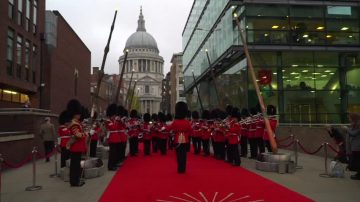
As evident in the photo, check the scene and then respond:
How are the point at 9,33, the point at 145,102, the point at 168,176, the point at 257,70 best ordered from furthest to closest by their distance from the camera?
the point at 145,102 < the point at 257,70 < the point at 9,33 < the point at 168,176

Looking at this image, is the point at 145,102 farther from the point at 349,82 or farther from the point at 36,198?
the point at 36,198

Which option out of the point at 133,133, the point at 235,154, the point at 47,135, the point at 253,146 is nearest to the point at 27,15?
the point at 47,135

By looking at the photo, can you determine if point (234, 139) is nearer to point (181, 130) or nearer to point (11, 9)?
point (181, 130)

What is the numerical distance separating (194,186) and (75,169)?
314 centimetres

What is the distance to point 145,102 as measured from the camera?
146875 mm

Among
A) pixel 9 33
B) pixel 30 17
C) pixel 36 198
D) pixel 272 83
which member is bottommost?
pixel 36 198

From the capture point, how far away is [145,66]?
140250 millimetres

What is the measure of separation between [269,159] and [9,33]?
20.2m

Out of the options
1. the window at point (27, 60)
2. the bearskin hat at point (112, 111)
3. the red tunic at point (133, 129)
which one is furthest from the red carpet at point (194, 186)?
the window at point (27, 60)

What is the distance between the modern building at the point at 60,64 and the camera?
3341cm

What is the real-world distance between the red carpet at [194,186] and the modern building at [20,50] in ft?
52.1

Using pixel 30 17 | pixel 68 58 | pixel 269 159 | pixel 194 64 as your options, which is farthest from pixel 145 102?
pixel 269 159

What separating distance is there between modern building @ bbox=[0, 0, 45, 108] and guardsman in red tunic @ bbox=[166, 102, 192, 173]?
51.5 feet

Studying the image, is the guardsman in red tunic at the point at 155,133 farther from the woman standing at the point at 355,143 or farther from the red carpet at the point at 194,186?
the woman standing at the point at 355,143
